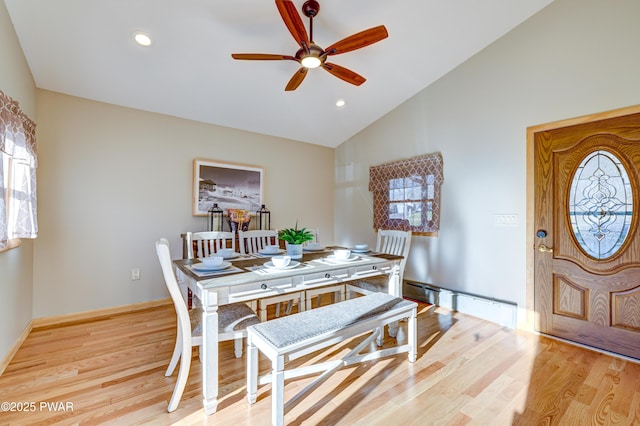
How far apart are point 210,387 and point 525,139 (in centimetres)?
338

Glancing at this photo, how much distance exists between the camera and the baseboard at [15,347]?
2070mm

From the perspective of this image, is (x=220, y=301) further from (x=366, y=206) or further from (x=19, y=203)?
(x=366, y=206)

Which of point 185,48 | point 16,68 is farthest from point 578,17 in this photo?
point 16,68

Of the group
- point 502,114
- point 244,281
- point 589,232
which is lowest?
point 244,281

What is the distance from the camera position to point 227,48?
8.80 feet

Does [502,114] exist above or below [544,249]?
above

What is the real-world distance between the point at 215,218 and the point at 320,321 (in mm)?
2470

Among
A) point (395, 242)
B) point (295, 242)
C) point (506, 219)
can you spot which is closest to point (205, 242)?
point (295, 242)

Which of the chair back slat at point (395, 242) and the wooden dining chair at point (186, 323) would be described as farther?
the chair back slat at point (395, 242)

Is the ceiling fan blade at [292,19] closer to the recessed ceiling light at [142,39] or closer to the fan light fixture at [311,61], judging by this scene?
the fan light fixture at [311,61]

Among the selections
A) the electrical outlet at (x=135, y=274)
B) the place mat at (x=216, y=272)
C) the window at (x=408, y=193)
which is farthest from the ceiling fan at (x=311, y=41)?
the electrical outlet at (x=135, y=274)

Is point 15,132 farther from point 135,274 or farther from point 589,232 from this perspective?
point 589,232

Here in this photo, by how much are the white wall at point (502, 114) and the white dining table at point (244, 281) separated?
140 centimetres

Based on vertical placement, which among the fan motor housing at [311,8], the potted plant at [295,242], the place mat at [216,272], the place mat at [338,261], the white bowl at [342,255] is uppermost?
the fan motor housing at [311,8]
